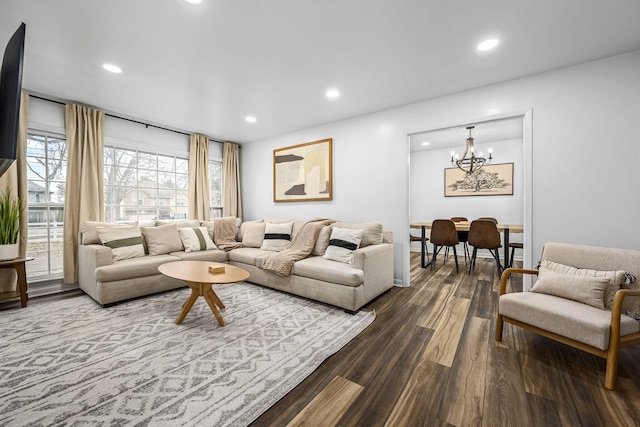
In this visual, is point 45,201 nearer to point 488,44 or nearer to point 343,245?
point 343,245

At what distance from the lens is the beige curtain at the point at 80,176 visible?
331 cm

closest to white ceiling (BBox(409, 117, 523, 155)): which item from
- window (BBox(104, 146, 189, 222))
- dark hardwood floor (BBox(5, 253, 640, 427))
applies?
dark hardwood floor (BBox(5, 253, 640, 427))

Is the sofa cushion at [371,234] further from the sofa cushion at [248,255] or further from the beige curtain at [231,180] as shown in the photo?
the beige curtain at [231,180]

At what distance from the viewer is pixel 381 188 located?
12.1 ft

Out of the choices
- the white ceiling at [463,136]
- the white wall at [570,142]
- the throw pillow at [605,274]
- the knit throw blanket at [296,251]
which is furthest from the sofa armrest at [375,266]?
the white ceiling at [463,136]

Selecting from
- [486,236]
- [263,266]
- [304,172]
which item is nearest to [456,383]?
[263,266]

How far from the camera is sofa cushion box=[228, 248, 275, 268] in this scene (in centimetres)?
359

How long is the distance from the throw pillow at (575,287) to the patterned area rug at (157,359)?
1.45 metres

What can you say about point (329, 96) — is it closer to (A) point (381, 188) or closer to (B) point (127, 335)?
(A) point (381, 188)

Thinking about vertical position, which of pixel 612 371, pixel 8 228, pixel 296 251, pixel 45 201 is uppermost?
pixel 45 201

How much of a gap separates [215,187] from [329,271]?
3553 millimetres

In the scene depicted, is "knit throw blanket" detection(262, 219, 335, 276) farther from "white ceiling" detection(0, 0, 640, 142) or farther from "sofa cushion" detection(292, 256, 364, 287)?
"white ceiling" detection(0, 0, 640, 142)

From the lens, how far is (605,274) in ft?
6.18

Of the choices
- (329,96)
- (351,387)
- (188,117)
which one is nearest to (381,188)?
(329,96)
